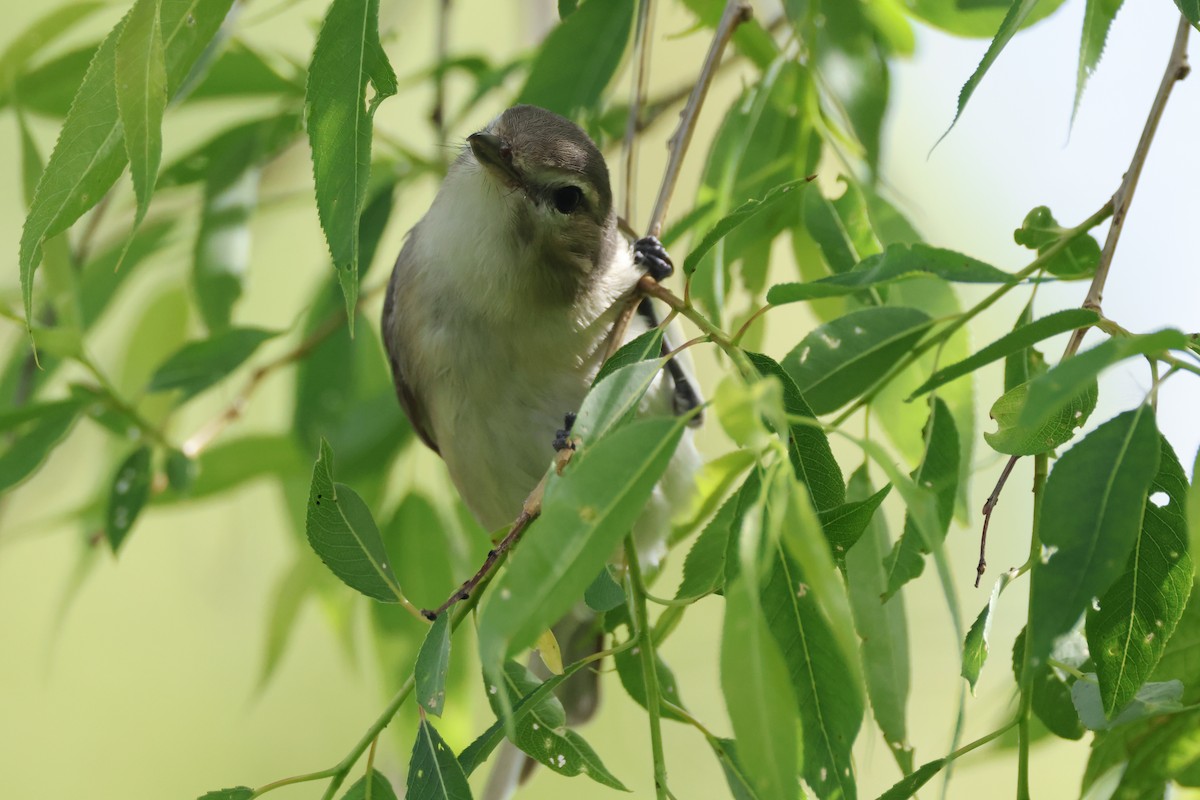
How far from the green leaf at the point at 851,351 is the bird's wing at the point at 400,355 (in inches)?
40.3

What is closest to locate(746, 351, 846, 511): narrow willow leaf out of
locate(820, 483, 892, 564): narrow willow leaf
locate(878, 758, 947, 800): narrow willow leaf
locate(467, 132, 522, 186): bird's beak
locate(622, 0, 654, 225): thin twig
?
locate(820, 483, 892, 564): narrow willow leaf

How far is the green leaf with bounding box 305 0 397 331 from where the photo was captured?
98 cm

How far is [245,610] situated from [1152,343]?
11.5 ft

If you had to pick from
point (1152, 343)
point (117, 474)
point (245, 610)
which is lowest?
point (245, 610)

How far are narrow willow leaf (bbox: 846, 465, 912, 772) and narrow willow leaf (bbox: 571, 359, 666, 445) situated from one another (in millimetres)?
498

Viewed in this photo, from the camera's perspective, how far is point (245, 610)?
391 centimetres

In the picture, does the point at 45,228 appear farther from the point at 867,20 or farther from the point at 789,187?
the point at 867,20

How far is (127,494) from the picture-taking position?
68.1 inches

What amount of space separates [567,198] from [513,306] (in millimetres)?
182

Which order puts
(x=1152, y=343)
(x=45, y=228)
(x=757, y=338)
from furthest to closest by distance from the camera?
(x=757, y=338) → (x=45, y=228) → (x=1152, y=343)

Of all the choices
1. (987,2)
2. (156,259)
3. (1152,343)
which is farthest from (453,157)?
(1152,343)

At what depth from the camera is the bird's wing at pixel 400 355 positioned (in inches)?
81.1

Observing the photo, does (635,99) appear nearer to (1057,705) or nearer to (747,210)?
(747,210)

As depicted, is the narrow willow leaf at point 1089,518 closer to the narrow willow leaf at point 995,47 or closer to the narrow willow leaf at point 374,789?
the narrow willow leaf at point 995,47
